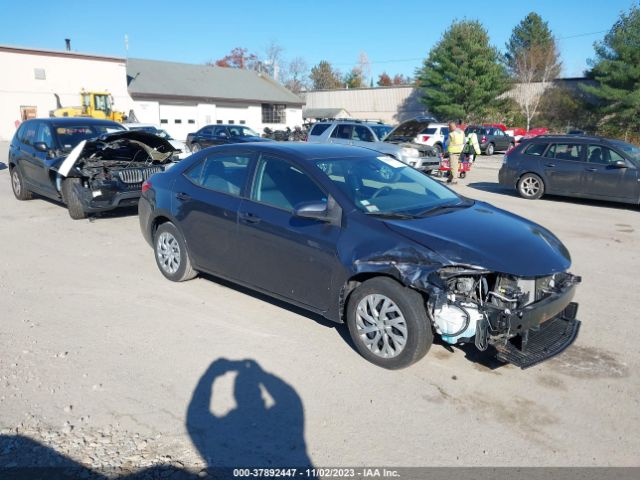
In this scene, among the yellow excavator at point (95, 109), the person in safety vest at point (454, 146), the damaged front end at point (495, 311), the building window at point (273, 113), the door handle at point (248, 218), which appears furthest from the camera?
the building window at point (273, 113)

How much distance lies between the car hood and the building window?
46173 mm

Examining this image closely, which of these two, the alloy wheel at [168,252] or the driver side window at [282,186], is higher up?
the driver side window at [282,186]

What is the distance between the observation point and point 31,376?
405 cm

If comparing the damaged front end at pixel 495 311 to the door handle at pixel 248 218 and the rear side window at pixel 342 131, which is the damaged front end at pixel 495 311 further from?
the rear side window at pixel 342 131

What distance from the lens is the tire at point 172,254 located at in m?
5.91

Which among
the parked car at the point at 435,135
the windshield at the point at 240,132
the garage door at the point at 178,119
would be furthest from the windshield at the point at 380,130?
the garage door at the point at 178,119

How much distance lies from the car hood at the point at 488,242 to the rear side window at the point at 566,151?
862 cm

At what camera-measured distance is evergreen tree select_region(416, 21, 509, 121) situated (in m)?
45.2

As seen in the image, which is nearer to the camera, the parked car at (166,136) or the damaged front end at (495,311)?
the damaged front end at (495,311)

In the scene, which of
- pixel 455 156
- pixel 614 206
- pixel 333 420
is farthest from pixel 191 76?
pixel 333 420

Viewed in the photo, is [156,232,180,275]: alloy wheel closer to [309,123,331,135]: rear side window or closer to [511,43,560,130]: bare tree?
[309,123,331,135]: rear side window

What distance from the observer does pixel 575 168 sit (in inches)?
476

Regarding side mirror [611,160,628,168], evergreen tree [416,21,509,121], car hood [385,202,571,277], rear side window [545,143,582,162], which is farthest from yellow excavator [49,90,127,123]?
car hood [385,202,571,277]

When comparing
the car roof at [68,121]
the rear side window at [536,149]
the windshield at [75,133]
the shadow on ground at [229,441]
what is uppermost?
the car roof at [68,121]
